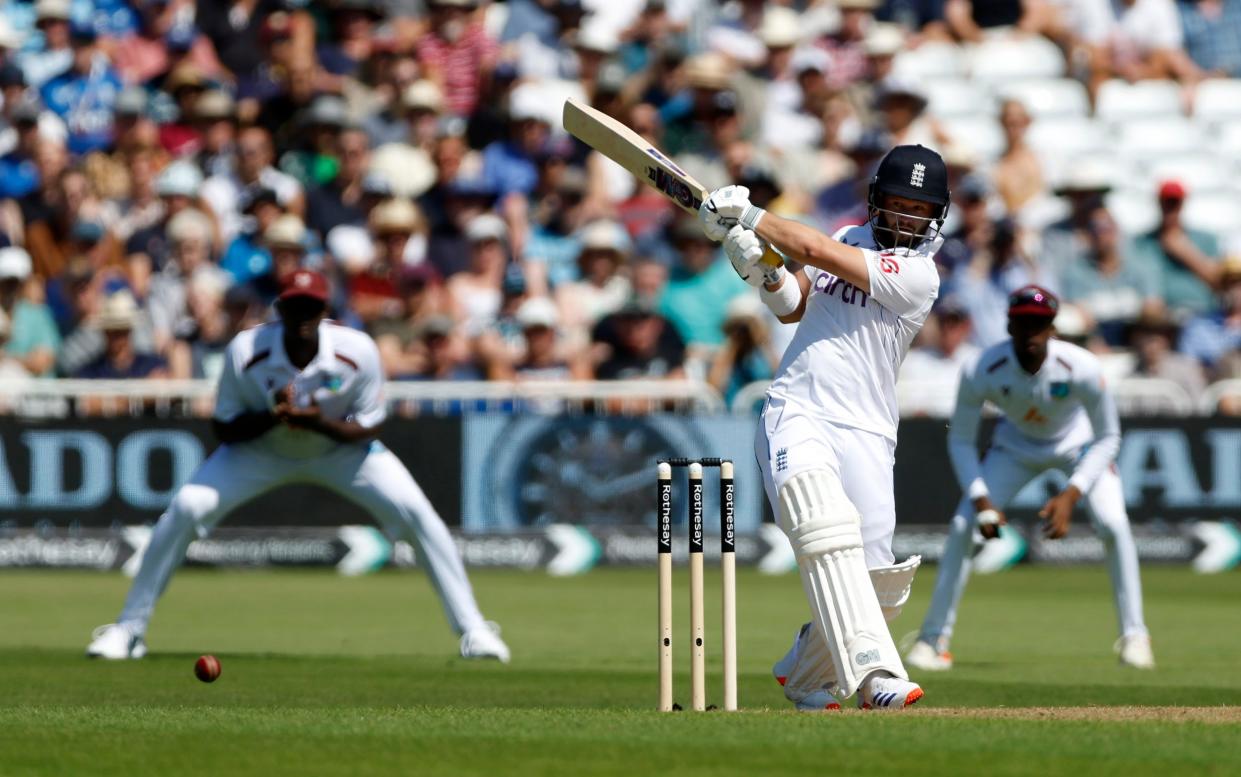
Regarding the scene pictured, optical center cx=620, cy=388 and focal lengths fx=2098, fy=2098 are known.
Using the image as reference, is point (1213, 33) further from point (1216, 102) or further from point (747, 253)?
point (747, 253)

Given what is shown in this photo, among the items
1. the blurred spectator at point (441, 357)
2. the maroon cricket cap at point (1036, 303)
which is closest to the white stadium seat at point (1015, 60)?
the blurred spectator at point (441, 357)

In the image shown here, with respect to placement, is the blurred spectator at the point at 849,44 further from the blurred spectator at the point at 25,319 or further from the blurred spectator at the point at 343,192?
the blurred spectator at the point at 25,319

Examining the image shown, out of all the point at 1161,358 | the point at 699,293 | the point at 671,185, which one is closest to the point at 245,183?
the point at 699,293

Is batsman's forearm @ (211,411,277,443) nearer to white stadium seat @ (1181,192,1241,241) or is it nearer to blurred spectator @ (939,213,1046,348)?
blurred spectator @ (939,213,1046,348)

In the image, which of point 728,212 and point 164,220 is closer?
point 728,212

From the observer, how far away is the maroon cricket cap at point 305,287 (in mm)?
10914

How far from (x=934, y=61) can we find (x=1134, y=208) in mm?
2883

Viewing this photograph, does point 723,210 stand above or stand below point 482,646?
above

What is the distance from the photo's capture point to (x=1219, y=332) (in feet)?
59.9

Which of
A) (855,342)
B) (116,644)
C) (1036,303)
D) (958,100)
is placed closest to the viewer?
(855,342)

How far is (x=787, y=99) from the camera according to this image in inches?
798

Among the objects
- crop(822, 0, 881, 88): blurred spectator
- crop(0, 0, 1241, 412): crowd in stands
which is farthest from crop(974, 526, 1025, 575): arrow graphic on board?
crop(822, 0, 881, 88): blurred spectator

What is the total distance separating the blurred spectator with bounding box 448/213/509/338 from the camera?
17.7 metres

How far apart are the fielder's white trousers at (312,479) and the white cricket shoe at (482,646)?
0.20 feet
